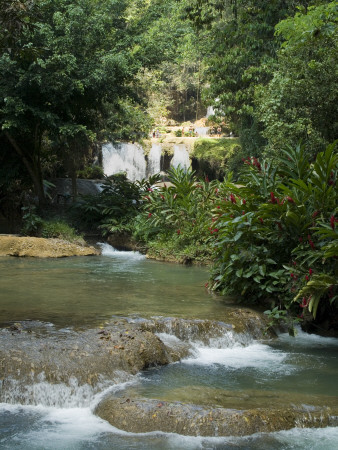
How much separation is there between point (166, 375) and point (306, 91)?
783 centimetres

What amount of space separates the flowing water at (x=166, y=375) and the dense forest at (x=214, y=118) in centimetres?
76

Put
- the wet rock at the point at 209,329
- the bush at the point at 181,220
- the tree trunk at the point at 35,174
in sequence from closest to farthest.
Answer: the wet rock at the point at 209,329 → the bush at the point at 181,220 → the tree trunk at the point at 35,174

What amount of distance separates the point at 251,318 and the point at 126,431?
3514 mm

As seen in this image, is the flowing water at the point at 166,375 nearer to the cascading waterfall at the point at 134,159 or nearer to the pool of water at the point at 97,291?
the pool of water at the point at 97,291

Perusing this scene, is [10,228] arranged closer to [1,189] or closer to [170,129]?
[1,189]

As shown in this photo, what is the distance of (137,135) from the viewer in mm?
27906

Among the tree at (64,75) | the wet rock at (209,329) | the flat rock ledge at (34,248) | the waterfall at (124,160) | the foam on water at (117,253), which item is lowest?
the wet rock at (209,329)

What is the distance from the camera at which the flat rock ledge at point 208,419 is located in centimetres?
482

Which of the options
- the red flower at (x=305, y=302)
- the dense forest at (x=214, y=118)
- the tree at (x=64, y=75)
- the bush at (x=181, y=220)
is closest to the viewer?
the red flower at (x=305, y=302)

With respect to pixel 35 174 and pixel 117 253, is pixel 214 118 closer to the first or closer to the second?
pixel 35 174

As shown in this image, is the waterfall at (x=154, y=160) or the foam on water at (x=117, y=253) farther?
the waterfall at (x=154, y=160)

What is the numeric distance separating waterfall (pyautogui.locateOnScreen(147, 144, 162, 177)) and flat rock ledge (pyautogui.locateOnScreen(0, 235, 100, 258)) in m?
16.9

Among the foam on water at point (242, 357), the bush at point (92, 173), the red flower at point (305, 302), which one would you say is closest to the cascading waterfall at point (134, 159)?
the bush at point (92, 173)

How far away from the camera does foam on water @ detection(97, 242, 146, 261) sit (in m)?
15.7
